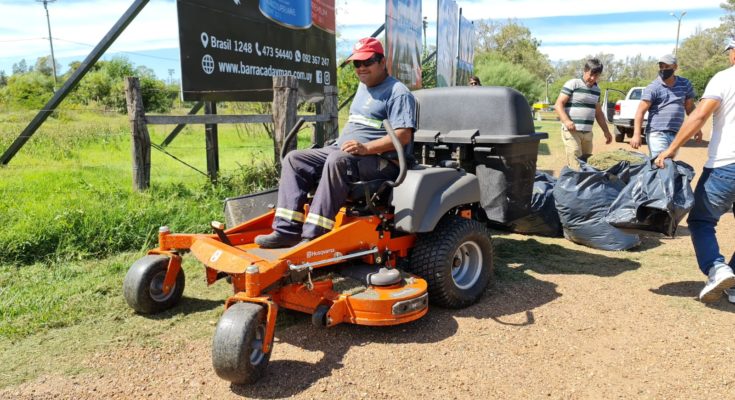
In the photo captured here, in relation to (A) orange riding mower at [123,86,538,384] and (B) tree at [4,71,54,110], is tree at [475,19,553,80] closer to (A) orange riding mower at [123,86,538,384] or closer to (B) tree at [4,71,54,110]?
(B) tree at [4,71,54,110]

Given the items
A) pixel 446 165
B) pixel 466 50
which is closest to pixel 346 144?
pixel 446 165

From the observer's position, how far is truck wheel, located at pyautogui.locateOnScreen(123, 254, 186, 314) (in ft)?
12.3

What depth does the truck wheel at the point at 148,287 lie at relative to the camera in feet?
12.3

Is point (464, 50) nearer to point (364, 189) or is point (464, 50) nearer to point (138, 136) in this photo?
point (138, 136)

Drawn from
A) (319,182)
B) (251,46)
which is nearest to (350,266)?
(319,182)

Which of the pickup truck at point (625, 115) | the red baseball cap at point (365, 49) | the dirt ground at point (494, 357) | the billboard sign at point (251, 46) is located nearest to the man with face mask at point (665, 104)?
the dirt ground at point (494, 357)

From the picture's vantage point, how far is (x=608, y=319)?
12.8ft

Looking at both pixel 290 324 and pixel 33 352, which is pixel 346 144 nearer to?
pixel 290 324

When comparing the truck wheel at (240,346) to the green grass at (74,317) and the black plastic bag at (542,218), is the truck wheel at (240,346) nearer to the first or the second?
the green grass at (74,317)

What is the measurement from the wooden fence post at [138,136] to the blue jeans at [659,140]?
5.21 m

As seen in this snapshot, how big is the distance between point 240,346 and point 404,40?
9.91 m

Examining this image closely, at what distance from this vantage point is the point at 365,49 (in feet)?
13.1

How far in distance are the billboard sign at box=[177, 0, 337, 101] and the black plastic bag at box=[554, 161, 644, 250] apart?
3768mm

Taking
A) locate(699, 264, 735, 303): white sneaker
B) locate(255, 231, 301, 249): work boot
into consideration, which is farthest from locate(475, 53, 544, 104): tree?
locate(255, 231, 301, 249): work boot
